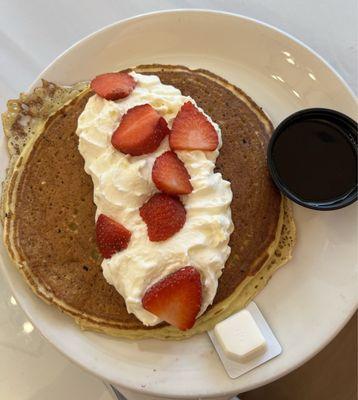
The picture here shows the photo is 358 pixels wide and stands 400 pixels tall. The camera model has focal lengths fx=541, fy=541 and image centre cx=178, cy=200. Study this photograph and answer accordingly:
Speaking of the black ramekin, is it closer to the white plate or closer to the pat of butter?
the white plate

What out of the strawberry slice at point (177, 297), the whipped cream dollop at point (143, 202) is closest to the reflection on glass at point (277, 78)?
the whipped cream dollop at point (143, 202)

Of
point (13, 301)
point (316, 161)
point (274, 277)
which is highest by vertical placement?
point (316, 161)

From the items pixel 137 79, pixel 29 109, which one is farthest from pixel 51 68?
pixel 137 79

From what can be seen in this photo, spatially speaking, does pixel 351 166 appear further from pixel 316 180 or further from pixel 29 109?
pixel 29 109

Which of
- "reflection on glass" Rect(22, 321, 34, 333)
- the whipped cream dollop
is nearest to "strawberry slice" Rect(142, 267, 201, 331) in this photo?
the whipped cream dollop

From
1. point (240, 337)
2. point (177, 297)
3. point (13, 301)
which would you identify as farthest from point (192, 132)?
point (13, 301)

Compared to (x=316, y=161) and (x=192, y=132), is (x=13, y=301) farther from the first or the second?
(x=316, y=161)
